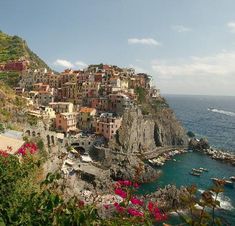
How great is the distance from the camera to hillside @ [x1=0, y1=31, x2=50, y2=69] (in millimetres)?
98375

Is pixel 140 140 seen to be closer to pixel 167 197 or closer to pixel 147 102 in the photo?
pixel 147 102

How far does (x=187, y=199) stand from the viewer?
5.65m

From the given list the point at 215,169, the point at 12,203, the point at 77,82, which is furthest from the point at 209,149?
the point at 12,203

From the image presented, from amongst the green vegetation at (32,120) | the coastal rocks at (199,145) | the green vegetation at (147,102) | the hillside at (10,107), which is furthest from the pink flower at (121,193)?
the coastal rocks at (199,145)

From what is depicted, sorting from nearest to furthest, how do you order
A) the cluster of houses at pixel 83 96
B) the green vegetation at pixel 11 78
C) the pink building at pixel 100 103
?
the cluster of houses at pixel 83 96, the pink building at pixel 100 103, the green vegetation at pixel 11 78

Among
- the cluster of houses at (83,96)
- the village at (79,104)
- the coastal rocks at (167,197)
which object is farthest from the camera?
the cluster of houses at (83,96)

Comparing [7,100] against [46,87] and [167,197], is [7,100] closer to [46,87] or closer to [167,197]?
[46,87]

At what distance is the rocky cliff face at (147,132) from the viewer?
68938 millimetres

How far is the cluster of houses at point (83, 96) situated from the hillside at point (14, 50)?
14.2m

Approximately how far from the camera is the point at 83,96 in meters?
80.1

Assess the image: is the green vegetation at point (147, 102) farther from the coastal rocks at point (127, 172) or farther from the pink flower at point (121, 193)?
the pink flower at point (121, 193)

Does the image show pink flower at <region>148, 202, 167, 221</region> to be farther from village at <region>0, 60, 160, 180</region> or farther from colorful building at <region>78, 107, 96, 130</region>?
colorful building at <region>78, 107, 96, 130</region>

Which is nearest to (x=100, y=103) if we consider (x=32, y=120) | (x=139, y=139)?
(x=139, y=139)

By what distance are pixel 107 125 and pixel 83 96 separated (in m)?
16.3
